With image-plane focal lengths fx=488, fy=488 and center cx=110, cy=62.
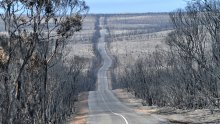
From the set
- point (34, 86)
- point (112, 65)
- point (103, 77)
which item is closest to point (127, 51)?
point (112, 65)

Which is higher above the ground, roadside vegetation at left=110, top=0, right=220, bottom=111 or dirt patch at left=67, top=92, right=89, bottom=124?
roadside vegetation at left=110, top=0, right=220, bottom=111

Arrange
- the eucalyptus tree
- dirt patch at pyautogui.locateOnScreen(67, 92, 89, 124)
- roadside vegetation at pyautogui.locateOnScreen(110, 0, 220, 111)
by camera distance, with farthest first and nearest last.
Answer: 1. dirt patch at pyautogui.locateOnScreen(67, 92, 89, 124)
2. roadside vegetation at pyautogui.locateOnScreen(110, 0, 220, 111)
3. the eucalyptus tree

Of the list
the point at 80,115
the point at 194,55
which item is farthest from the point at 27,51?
the point at 80,115

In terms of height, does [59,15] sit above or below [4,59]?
above

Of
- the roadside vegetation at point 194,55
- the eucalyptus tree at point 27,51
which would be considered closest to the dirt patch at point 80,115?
the roadside vegetation at point 194,55

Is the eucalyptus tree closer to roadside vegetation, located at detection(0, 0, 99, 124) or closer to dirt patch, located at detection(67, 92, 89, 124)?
roadside vegetation, located at detection(0, 0, 99, 124)

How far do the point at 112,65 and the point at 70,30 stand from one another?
146469 mm

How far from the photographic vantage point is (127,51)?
19362cm

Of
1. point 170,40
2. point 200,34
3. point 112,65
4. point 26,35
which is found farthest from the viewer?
point 112,65

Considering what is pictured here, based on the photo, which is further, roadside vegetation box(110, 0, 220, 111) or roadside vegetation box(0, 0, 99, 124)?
roadside vegetation box(110, 0, 220, 111)

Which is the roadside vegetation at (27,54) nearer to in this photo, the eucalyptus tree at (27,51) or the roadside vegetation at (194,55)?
the eucalyptus tree at (27,51)

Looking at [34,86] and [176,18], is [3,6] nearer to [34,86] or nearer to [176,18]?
[34,86]

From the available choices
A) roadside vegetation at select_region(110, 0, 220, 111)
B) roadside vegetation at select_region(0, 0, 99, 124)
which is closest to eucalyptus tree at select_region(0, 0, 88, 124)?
roadside vegetation at select_region(0, 0, 99, 124)

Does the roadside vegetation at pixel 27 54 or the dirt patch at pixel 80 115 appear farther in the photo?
the dirt patch at pixel 80 115
